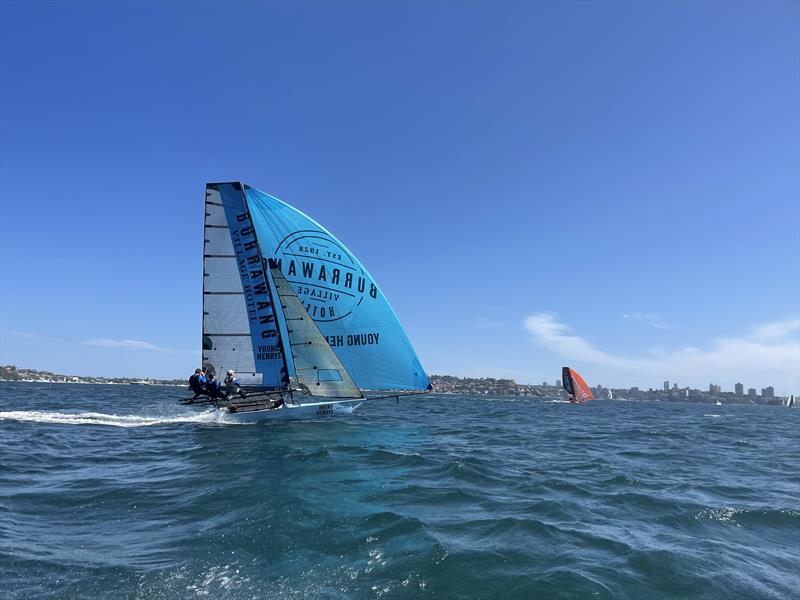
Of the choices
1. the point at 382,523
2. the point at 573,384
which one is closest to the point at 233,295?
the point at 382,523

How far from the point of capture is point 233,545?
22.6 ft

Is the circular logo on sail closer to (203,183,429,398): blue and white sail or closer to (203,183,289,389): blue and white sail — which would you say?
(203,183,429,398): blue and white sail

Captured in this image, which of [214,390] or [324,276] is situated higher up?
[324,276]

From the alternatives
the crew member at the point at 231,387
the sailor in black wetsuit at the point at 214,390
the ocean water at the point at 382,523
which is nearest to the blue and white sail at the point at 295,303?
the crew member at the point at 231,387

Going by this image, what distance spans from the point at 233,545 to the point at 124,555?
4.45 feet

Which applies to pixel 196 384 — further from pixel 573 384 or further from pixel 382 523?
pixel 573 384

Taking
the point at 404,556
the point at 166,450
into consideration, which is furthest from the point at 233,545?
the point at 166,450

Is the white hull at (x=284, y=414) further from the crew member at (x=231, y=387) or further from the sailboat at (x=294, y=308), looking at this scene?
the crew member at (x=231, y=387)

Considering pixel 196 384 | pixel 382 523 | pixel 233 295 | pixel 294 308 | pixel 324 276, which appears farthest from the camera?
pixel 233 295

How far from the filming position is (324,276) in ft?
76.1

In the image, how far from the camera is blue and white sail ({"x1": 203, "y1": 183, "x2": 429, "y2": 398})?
23.2 meters

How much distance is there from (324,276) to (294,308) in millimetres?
2055

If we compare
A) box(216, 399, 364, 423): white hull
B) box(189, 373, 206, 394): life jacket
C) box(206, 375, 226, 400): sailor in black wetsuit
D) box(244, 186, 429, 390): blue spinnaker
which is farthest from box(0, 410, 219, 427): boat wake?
box(244, 186, 429, 390): blue spinnaker

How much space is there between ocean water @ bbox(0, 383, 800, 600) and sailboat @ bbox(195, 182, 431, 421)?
23.4 ft
